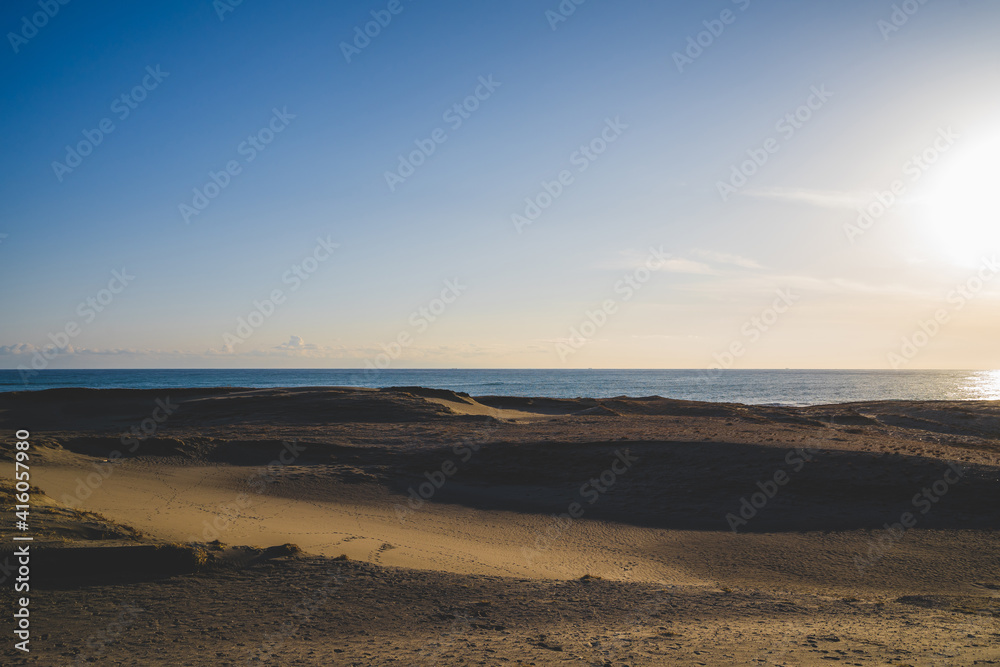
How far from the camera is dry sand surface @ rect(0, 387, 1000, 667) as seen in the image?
576cm

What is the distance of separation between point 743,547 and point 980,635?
4868mm

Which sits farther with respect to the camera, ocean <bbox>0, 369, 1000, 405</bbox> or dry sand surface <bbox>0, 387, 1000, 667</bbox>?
ocean <bbox>0, 369, 1000, 405</bbox>

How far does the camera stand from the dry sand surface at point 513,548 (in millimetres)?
5762

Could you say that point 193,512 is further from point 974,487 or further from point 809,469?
point 974,487

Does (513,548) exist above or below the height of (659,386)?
below

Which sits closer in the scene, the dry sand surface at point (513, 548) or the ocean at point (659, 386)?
the dry sand surface at point (513, 548)

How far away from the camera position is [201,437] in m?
19.0

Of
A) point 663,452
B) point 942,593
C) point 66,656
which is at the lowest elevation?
point 942,593

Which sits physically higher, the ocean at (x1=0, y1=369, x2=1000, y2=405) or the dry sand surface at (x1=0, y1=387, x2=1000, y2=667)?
the ocean at (x1=0, y1=369, x2=1000, y2=405)

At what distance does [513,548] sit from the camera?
34.3 feet

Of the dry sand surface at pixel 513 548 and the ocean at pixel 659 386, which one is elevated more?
the ocean at pixel 659 386

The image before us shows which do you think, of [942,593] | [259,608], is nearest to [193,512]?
[259,608]

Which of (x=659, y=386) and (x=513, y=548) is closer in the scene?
(x=513, y=548)

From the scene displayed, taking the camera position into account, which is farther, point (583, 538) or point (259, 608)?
point (583, 538)
